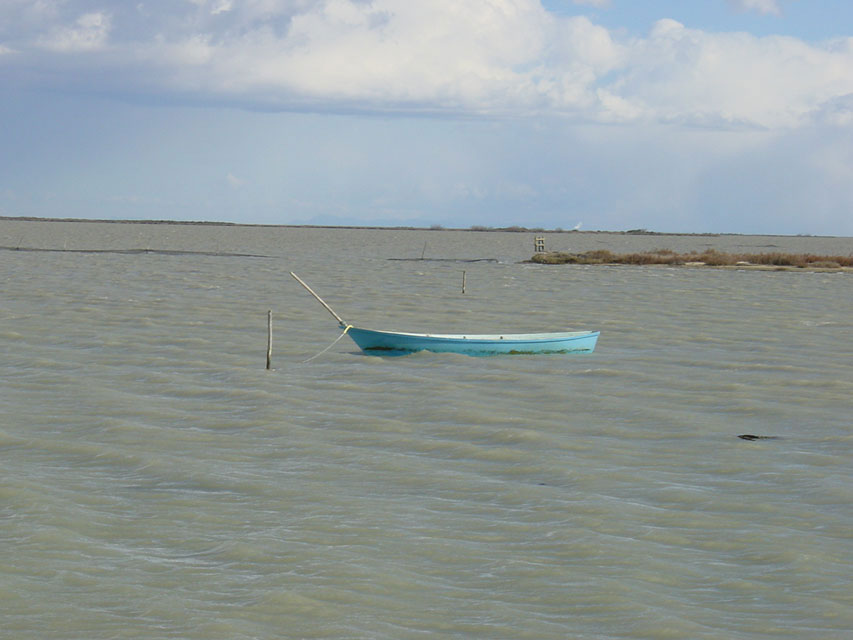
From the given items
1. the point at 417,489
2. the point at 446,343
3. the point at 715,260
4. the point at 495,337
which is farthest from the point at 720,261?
the point at 417,489

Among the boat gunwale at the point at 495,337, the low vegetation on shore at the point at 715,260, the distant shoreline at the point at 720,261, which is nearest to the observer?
the boat gunwale at the point at 495,337

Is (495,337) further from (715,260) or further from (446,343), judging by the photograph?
(715,260)

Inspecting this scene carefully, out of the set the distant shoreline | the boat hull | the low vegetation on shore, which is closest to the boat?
the boat hull

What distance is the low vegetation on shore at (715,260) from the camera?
186 feet

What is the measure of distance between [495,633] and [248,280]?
36.4m

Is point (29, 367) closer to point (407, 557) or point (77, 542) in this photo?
point (77, 542)

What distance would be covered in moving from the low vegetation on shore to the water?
112 ft

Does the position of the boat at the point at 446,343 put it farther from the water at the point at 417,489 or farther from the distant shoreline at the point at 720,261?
the distant shoreline at the point at 720,261

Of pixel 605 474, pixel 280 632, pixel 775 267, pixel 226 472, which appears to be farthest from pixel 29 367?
pixel 775 267

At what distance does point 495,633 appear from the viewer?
283 inches

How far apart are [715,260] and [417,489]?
1972 inches

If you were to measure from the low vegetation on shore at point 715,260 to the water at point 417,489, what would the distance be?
34233mm

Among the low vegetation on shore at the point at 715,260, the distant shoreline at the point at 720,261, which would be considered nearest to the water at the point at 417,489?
the distant shoreline at the point at 720,261

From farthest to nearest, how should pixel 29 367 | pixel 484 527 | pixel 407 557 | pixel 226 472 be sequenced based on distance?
pixel 29 367, pixel 226 472, pixel 484 527, pixel 407 557
